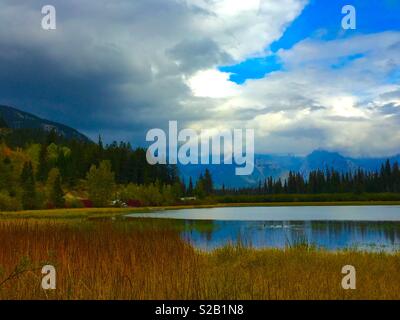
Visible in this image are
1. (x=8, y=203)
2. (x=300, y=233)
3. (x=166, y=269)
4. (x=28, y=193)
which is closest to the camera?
(x=166, y=269)

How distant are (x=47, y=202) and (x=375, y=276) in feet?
341

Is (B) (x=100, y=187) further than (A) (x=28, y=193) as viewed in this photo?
Yes

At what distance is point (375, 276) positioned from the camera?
15.5m

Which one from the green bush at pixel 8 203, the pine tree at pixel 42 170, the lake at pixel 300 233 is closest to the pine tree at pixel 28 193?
the green bush at pixel 8 203

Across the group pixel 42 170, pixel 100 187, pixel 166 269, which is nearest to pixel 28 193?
pixel 100 187

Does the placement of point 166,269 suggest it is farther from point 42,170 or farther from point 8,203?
point 42,170

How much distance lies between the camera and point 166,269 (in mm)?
14789

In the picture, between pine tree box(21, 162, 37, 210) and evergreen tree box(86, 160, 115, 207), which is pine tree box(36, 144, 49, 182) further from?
pine tree box(21, 162, 37, 210)

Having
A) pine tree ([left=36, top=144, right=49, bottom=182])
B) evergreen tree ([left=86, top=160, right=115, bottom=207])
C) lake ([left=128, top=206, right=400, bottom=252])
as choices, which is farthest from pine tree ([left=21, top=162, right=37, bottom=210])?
lake ([left=128, top=206, right=400, bottom=252])

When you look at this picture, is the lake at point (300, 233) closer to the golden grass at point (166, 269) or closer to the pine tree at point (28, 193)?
the golden grass at point (166, 269)

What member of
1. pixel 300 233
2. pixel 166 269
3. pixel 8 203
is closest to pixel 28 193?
pixel 8 203

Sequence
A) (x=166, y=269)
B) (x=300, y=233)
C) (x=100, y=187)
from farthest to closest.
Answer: (x=100, y=187) < (x=300, y=233) < (x=166, y=269)

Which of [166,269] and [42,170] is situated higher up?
[42,170]

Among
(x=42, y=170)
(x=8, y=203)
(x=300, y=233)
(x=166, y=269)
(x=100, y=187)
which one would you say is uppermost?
(x=42, y=170)
